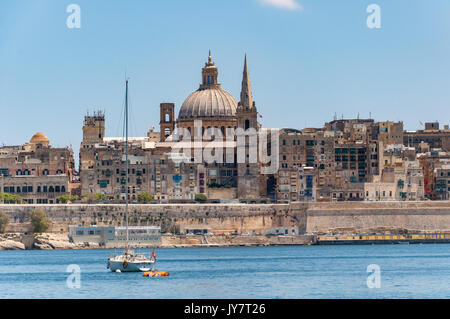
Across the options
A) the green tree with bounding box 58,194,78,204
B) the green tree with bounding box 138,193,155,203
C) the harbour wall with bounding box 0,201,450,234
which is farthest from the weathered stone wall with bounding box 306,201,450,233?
the green tree with bounding box 58,194,78,204

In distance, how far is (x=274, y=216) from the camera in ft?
302

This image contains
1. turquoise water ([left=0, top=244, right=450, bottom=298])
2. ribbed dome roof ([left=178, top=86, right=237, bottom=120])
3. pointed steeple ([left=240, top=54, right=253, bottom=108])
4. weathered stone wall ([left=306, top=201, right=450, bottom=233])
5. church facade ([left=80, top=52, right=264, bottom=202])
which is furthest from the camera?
ribbed dome roof ([left=178, top=86, right=237, bottom=120])

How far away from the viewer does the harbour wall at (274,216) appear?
89.6 metres

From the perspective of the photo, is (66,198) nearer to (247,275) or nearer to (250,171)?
(250,171)

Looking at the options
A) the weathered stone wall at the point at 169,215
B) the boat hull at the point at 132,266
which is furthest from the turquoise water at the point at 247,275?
the weathered stone wall at the point at 169,215

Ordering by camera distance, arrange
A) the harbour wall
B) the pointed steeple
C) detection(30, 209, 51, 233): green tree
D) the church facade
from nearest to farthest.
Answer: detection(30, 209, 51, 233): green tree < the harbour wall < the church facade < the pointed steeple

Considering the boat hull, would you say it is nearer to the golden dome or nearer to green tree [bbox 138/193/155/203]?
green tree [bbox 138/193/155/203]

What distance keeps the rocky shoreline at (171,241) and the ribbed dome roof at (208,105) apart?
29.1 metres

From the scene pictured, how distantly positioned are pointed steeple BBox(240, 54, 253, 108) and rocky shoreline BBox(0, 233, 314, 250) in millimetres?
21721

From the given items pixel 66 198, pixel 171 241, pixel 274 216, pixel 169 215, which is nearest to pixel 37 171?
pixel 66 198

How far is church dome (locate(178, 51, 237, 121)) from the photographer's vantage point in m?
114

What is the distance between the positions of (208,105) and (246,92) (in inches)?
362

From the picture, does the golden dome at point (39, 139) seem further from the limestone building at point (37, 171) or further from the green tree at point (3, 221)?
the green tree at point (3, 221)
